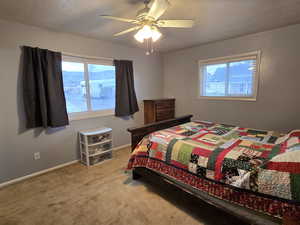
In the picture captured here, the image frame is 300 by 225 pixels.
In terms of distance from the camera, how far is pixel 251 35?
9.69ft

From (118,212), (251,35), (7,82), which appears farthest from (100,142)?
(251,35)

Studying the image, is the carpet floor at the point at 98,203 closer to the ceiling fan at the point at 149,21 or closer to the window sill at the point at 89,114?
the window sill at the point at 89,114

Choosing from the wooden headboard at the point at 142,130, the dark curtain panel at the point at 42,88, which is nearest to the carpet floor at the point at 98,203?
the wooden headboard at the point at 142,130

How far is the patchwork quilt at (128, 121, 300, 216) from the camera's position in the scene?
3.88 ft

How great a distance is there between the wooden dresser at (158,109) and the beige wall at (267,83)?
69cm

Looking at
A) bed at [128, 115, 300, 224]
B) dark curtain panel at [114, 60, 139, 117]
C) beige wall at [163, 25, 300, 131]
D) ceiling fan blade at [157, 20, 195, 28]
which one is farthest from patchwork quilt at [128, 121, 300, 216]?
dark curtain panel at [114, 60, 139, 117]

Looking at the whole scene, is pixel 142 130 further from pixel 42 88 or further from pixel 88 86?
pixel 42 88

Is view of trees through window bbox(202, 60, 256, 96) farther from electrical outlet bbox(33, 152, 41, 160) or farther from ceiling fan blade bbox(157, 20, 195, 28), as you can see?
electrical outlet bbox(33, 152, 41, 160)

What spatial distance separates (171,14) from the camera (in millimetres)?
2102

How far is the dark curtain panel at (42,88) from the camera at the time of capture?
2346 mm

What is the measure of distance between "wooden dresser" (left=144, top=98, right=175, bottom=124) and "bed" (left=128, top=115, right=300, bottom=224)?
1511mm

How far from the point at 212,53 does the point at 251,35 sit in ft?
2.54

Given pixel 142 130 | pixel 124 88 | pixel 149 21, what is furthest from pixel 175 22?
pixel 124 88

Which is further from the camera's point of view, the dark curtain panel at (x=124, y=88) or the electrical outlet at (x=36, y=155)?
the dark curtain panel at (x=124, y=88)
